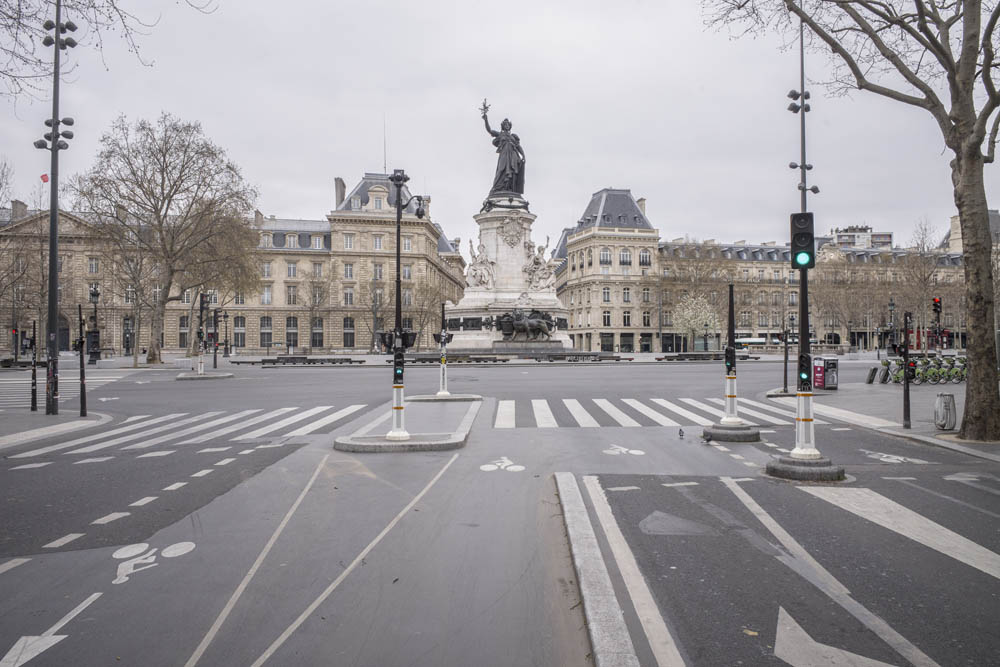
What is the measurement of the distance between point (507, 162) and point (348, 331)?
141ft

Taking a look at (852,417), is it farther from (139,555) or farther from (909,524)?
(139,555)

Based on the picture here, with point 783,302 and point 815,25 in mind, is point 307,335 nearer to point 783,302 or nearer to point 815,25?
point 783,302

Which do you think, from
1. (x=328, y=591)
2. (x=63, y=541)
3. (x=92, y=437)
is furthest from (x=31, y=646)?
(x=92, y=437)

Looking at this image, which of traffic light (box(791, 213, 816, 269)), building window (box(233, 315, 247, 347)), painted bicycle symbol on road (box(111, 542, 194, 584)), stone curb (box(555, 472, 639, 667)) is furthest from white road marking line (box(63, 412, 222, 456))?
building window (box(233, 315, 247, 347))

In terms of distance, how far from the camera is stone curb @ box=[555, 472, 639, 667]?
3813 mm

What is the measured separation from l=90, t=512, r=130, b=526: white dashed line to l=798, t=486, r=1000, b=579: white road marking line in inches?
312

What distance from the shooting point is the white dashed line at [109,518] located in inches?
265

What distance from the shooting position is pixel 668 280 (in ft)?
284

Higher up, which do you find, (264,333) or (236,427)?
(264,333)

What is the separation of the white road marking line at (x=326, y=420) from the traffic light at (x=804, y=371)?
30.6ft

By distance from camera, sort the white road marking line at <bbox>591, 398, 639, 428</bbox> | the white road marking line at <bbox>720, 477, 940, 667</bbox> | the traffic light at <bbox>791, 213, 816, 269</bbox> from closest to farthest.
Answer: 1. the white road marking line at <bbox>720, 477, 940, 667</bbox>
2. the traffic light at <bbox>791, 213, 816, 269</bbox>
3. the white road marking line at <bbox>591, 398, 639, 428</bbox>

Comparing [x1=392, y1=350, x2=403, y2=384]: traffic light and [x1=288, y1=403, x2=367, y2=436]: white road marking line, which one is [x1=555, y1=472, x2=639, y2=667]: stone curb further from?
[x1=288, y1=403, x2=367, y2=436]: white road marking line

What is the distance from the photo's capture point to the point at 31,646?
159 inches

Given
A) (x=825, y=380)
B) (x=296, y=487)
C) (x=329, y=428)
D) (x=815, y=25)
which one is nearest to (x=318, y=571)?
Result: (x=296, y=487)
